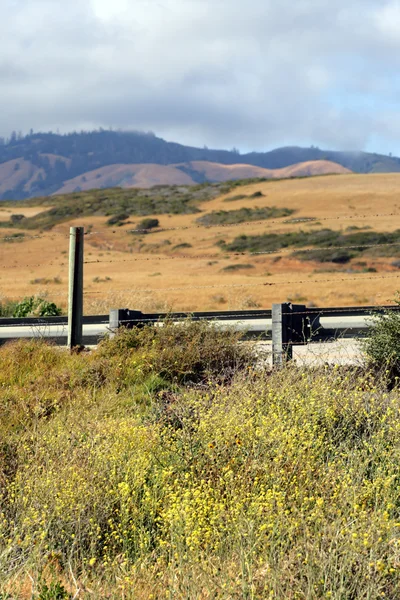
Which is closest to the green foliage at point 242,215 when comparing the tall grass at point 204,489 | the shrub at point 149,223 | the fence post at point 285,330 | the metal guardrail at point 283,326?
the shrub at point 149,223

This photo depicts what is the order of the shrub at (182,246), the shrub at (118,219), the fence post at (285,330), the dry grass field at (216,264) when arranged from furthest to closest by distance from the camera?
the shrub at (118,219) < the shrub at (182,246) < the dry grass field at (216,264) < the fence post at (285,330)

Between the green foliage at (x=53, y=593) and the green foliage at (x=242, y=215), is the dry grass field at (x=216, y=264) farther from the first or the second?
the green foliage at (x=53, y=593)

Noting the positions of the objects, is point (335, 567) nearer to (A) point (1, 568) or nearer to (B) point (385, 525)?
(B) point (385, 525)

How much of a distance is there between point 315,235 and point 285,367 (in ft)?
164

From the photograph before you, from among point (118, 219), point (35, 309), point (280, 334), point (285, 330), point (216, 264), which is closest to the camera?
point (280, 334)

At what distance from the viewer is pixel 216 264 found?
45.4 meters

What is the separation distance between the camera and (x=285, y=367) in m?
7.49

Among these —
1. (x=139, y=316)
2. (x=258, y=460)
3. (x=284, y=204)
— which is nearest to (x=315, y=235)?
(x=284, y=204)

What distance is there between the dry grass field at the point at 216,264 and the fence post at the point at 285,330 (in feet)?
3.87

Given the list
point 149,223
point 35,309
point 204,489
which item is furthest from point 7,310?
point 149,223

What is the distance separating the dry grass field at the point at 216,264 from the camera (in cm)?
2402

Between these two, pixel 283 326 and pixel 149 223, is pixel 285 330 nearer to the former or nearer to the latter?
pixel 283 326

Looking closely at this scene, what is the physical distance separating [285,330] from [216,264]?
3671 centimetres

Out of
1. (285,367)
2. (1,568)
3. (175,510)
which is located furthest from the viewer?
(285,367)
